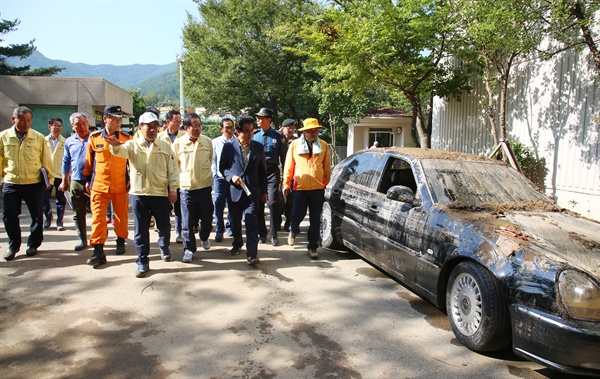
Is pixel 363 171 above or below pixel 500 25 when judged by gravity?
below

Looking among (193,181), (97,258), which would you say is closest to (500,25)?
(193,181)

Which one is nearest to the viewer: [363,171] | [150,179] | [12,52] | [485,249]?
[485,249]

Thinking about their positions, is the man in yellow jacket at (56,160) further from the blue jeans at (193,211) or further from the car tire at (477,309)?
the car tire at (477,309)

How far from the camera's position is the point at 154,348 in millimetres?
3246

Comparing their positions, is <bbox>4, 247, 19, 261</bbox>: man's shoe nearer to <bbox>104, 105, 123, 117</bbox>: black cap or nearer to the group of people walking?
the group of people walking

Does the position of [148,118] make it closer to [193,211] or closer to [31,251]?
[193,211]

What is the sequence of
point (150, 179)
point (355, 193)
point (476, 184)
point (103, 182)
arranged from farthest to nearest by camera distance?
point (355, 193)
point (103, 182)
point (150, 179)
point (476, 184)

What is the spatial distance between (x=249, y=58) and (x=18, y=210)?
68.6 ft

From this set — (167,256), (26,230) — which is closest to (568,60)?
(167,256)

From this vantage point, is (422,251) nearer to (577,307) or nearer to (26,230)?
(577,307)

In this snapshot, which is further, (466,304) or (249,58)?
(249,58)

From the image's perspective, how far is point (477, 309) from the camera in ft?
10.7

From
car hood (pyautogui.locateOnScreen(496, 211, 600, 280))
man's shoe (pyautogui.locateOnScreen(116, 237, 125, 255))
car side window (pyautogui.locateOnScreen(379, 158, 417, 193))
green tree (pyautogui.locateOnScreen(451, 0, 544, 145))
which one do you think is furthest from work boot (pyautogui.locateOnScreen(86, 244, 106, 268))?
green tree (pyautogui.locateOnScreen(451, 0, 544, 145))

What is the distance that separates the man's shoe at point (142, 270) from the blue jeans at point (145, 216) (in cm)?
5
